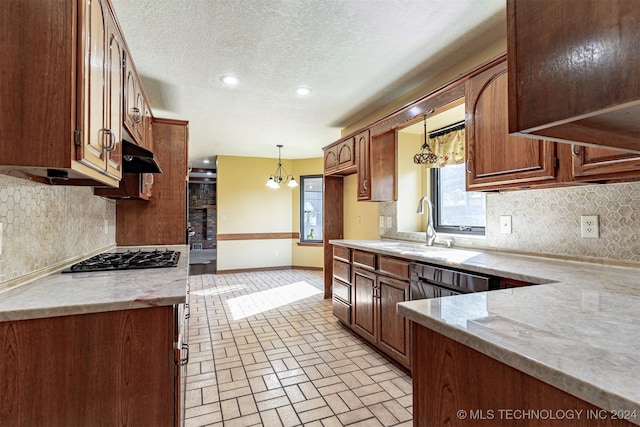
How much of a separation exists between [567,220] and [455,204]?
4.51 feet

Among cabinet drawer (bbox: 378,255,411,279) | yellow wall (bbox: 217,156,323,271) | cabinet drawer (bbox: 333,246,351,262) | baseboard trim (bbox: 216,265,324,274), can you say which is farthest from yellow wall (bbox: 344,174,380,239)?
baseboard trim (bbox: 216,265,324,274)

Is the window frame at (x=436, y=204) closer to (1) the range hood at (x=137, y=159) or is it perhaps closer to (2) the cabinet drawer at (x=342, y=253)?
(2) the cabinet drawer at (x=342, y=253)

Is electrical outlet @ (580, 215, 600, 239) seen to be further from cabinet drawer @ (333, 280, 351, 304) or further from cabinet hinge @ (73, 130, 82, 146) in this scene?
cabinet hinge @ (73, 130, 82, 146)

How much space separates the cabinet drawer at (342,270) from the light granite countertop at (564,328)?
1866 millimetres

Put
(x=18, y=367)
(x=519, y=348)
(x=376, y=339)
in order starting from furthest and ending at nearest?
1. (x=376, y=339)
2. (x=18, y=367)
3. (x=519, y=348)

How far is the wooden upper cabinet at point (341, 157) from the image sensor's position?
3.72 metres

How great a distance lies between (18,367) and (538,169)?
95.0 inches

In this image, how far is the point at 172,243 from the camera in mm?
3193

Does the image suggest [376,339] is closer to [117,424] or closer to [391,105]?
[117,424]

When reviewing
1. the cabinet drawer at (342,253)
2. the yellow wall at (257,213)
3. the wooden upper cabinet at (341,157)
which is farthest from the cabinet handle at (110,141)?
the yellow wall at (257,213)

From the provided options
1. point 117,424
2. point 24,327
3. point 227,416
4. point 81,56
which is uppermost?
point 81,56

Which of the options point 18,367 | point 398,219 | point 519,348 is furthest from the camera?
point 398,219

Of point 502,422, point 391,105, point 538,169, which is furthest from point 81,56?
point 391,105

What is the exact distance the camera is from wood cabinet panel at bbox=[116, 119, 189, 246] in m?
3.08
